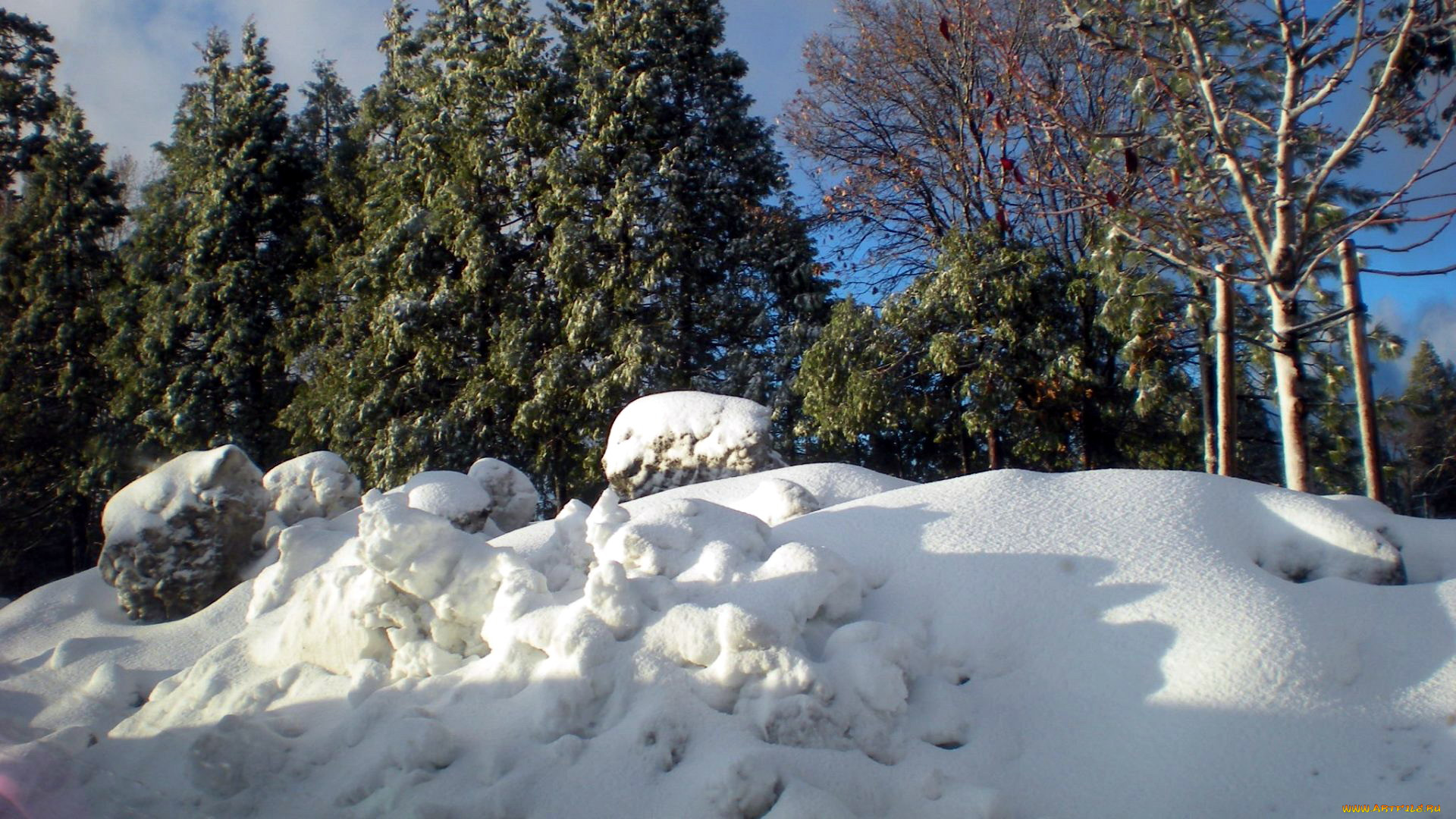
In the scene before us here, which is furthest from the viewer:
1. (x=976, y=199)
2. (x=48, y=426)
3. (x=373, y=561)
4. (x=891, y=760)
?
(x=48, y=426)

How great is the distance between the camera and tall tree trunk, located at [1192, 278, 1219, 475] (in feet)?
32.7

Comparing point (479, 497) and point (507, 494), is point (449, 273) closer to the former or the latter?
point (507, 494)

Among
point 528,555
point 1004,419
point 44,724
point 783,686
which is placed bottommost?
point 44,724

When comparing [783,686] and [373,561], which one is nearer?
[783,686]

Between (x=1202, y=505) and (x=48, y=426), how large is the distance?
1970 cm

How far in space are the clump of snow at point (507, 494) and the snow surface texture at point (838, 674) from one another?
9.79 ft

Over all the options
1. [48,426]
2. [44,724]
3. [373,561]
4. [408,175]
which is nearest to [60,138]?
[48,426]

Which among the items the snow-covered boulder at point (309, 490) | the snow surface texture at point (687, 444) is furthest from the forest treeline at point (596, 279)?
the snow-covered boulder at point (309, 490)

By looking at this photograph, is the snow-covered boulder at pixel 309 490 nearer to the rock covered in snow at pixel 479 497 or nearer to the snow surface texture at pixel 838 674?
the rock covered in snow at pixel 479 497

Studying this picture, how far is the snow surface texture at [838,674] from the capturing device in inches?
124

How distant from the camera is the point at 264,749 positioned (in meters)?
3.60

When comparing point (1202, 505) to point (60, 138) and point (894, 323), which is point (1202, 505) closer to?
point (894, 323)

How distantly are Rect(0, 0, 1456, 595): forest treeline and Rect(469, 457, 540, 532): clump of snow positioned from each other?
4.79 metres

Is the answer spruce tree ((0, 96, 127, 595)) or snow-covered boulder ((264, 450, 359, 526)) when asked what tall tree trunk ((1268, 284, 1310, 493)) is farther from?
spruce tree ((0, 96, 127, 595))
